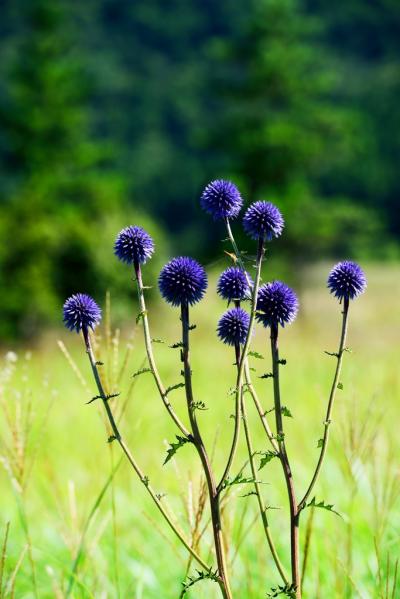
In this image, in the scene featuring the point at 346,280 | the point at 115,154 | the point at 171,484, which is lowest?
the point at 346,280

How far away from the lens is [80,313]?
2.04 m

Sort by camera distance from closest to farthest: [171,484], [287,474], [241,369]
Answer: [241,369]
[287,474]
[171,484]

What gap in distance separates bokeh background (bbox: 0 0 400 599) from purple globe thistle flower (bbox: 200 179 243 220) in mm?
136

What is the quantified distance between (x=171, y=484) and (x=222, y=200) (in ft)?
15.5

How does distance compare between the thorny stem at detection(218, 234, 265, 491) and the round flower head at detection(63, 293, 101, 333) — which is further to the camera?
the round flower head at detection(63, 293, 101, 333)

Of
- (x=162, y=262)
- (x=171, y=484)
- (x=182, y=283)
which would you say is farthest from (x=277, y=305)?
(x=162, y=262)

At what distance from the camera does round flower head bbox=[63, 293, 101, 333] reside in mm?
2031

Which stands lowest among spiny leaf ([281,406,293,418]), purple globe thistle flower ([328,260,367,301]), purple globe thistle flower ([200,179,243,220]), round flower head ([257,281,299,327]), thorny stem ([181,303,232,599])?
thorny stem ([181,303,232,599])

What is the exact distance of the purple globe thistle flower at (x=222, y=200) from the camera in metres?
2.04

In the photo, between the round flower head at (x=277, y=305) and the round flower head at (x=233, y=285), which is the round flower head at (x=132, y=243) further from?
the round flower head at (x=277, y=305)

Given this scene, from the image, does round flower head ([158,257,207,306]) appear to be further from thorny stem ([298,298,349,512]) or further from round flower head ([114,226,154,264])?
thorny stem ([298,298,349,512])

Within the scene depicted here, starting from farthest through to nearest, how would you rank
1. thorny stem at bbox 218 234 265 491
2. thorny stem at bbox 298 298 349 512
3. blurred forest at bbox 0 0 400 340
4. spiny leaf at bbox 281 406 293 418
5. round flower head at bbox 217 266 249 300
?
blurred forest at bbox 0 0 400 340 → round flower head at bbox 217 266 249 300 → spiny leaf at bbox 281 406 293 418 → thorny stem at bbox 298 298 349 512 → thorny stem at bbox 218 234 265 491

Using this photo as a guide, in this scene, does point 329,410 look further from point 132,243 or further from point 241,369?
point 132,243

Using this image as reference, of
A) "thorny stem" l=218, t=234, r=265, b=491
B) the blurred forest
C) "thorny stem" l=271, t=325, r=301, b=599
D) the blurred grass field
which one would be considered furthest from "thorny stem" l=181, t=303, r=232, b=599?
the blurred forest
